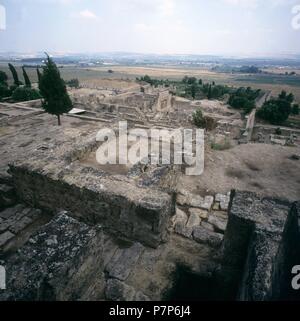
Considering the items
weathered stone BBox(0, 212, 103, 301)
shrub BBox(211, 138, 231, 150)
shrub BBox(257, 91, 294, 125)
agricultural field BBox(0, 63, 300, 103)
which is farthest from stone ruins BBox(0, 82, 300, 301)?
agricultural field BBox(0, 63, 300, 103)

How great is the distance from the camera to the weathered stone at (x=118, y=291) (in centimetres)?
455

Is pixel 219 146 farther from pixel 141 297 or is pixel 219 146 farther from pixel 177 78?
pixel 177 78

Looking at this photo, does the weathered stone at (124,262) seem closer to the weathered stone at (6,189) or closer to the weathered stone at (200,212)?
the weathered stone at (200,212)

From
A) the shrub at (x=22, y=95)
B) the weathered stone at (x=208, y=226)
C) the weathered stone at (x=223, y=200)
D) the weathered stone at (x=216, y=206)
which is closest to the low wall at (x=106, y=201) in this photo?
the weathered stone at (x=208, y=226)

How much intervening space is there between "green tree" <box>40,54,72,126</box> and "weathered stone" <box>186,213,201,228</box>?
13295 millimetres

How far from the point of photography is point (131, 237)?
605 centimetres

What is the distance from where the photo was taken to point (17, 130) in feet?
53.3

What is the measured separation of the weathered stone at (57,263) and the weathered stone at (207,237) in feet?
9.21

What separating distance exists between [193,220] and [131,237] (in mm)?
A: 2269

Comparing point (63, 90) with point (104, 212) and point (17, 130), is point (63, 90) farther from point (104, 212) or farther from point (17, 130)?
point (104, 212)

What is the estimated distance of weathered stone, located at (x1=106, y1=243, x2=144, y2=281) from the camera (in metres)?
5.15

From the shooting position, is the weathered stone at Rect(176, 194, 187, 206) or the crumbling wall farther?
the weathered stone at Rect(176, 194, 187, 206)

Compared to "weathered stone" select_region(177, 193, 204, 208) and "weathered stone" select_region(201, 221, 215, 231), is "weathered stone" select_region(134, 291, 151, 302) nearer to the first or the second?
"weathered stone" select_region(201, 221, 215, 231)
